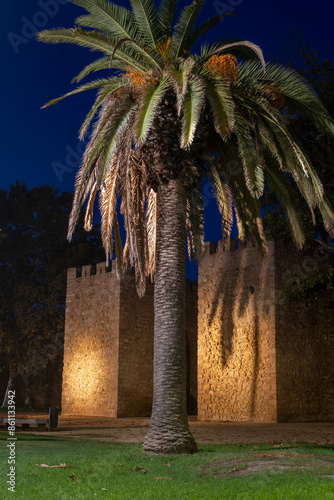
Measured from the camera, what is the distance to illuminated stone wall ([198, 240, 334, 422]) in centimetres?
1842

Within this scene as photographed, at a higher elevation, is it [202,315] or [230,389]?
[202,315]

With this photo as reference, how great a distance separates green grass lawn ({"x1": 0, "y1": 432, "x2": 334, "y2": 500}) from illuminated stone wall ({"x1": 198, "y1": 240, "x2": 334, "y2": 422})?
316 inches

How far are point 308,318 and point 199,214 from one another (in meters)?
7.15

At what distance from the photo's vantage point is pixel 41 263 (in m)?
34.6

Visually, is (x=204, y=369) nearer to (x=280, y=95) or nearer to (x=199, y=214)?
(x=199, y=214)

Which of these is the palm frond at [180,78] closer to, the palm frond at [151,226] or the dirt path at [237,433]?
the palm frond at [151,226]

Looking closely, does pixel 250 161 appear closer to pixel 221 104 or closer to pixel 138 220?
pixel 221 104

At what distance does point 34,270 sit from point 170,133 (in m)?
25.0

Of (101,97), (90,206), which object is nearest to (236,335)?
(90,206)

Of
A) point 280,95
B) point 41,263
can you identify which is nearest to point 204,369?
point 280,95

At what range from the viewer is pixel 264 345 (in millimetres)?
18656

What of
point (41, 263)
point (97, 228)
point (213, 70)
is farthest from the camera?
point (97, 228)

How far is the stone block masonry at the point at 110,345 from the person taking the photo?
22.9m

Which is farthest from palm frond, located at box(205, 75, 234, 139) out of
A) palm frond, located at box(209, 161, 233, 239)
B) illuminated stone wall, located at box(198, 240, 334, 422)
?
illuminated stone wall, located at box(198, 240, 334, 422)
